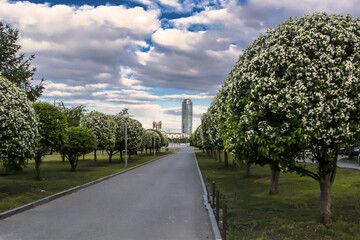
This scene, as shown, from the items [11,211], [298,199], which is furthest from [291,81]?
[11,211]

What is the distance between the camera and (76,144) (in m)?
24.7

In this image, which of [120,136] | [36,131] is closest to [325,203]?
[36,131]

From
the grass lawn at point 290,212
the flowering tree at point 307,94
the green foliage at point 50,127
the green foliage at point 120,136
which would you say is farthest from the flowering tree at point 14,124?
the green foliage at point 120,136

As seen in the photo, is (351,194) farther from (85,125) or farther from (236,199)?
(85,125)

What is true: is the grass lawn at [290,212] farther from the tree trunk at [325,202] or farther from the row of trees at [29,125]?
the row of trees at [29,125]

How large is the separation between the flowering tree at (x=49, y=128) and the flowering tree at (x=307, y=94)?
45.6ft

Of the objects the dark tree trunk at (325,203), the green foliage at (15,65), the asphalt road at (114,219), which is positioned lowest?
the asphalt road at (114,219)

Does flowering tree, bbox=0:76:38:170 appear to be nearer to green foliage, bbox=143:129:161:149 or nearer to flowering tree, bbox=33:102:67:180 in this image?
flowering tree, bbox=33:102:67:180

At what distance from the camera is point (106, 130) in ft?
106

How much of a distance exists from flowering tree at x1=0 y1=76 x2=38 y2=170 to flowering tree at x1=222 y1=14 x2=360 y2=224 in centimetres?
924

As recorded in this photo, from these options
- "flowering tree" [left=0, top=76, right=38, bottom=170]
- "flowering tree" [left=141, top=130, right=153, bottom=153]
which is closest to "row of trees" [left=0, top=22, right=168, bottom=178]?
"flowering tree" [left=0, top=76, right=38, bottom=170]

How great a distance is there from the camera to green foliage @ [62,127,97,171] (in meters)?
24.5

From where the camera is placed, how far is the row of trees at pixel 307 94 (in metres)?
6.51

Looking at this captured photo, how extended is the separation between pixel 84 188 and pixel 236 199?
26.4 ft
